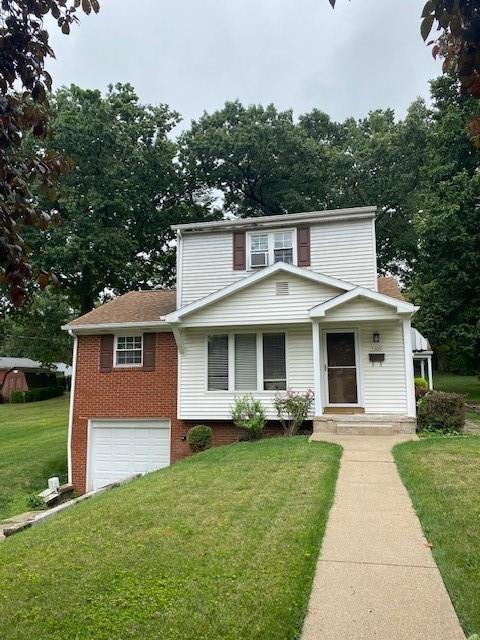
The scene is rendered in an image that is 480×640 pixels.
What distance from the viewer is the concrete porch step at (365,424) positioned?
11.6 metres

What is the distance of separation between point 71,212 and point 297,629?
25072 millimetres

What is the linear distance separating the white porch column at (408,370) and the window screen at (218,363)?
473cm

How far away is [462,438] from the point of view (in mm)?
10562

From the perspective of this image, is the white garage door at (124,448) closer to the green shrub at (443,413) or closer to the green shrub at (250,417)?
the green shrub at (250,417)

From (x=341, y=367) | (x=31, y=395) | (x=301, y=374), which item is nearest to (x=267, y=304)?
(x=301, y=374)

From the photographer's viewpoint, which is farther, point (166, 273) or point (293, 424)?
point (166, 273)

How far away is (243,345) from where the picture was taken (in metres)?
13.6

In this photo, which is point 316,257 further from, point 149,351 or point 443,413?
point 149,351

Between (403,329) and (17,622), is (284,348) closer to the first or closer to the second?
(403,329)

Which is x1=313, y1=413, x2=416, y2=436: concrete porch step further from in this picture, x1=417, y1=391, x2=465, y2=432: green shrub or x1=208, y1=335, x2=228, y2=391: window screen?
x1=208, y1=335, x2=228, y2=391: window screen

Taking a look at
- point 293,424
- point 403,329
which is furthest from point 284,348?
point 403,329

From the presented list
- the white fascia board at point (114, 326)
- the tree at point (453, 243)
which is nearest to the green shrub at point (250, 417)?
the white fascia board at point (114, 326)

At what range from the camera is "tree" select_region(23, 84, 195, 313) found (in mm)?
25344

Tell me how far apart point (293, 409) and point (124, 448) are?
5239 millimetres
